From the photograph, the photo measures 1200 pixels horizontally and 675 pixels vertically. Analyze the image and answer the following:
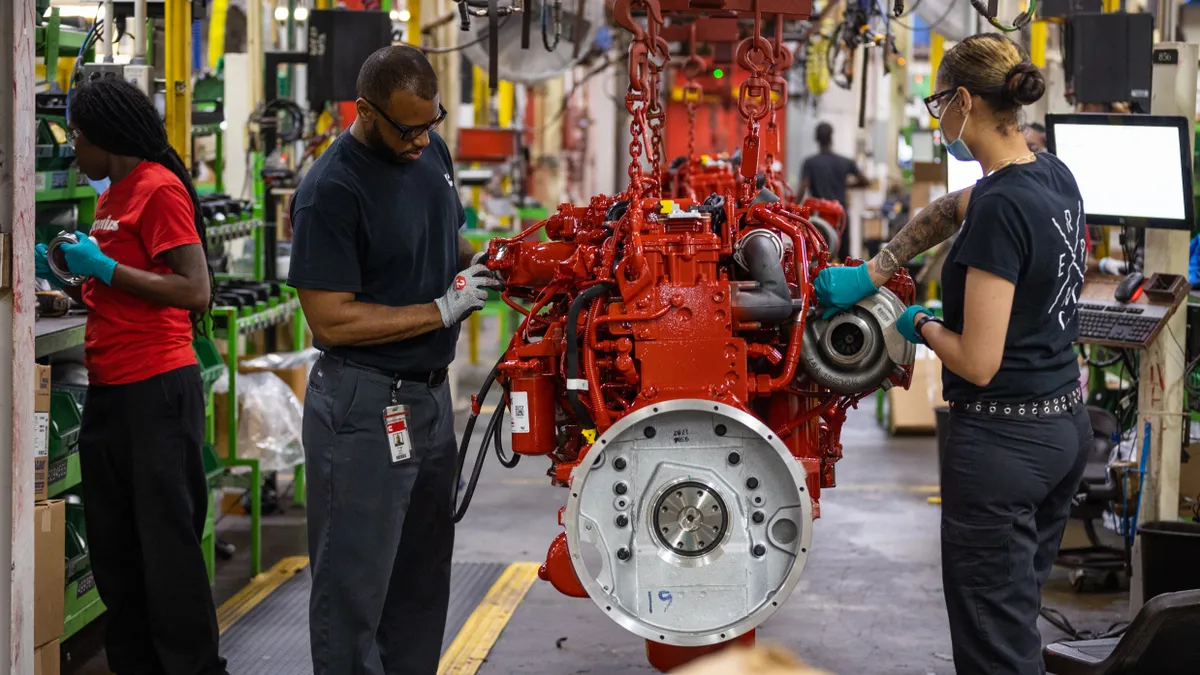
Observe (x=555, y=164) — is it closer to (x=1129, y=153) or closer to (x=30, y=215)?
(x=1129, y=153)

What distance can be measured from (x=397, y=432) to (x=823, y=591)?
276 cm

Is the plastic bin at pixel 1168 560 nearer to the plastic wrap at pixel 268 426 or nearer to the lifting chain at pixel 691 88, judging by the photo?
the lifting chain at pixel 691 88

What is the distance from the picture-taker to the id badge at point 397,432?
338 cm

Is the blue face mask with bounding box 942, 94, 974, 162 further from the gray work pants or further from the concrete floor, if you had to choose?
the concrete floor

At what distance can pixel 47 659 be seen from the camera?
4117 mm

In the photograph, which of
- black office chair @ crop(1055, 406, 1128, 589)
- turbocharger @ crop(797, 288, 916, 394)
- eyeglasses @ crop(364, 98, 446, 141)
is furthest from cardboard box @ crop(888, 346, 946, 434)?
eyeglasses @ crop(364, 98, 446, 141)

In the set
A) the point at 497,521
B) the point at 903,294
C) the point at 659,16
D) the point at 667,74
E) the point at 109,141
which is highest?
the point at 667,74

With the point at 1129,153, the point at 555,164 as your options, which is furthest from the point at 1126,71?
the point at 555,164

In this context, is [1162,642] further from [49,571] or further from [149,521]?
[49,571]

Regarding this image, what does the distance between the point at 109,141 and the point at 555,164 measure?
1380 centimetres

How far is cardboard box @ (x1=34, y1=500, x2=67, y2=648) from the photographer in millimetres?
4023

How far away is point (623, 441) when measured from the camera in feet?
10.8

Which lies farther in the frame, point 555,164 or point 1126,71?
point 555,164

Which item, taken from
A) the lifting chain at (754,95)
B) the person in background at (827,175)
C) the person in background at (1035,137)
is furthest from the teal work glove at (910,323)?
the person in background at (827,175)
